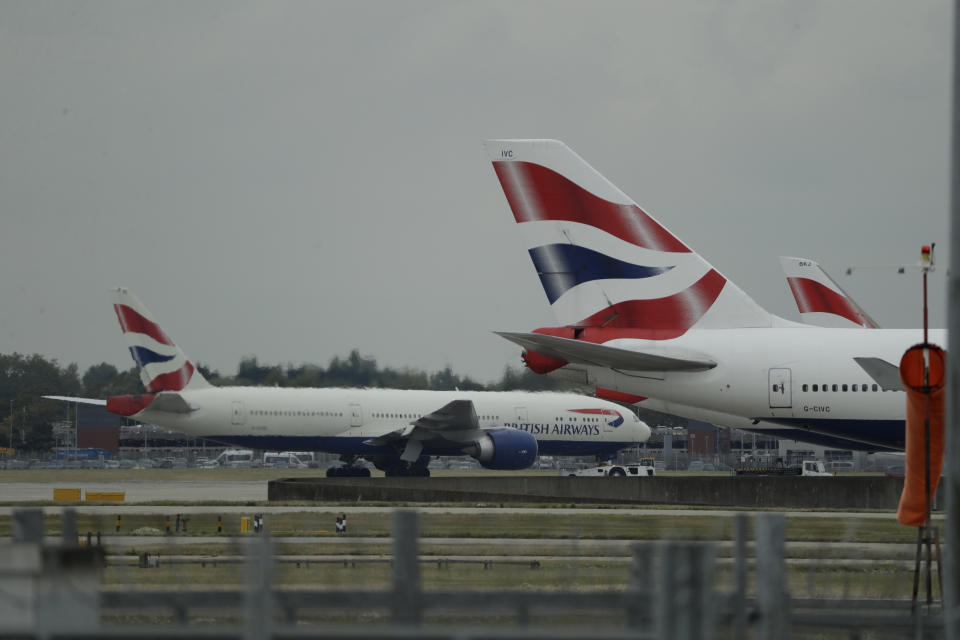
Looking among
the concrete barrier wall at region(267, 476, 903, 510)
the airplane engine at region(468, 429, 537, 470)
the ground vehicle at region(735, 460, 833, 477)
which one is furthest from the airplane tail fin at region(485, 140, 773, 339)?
the ground vehicle at region(735, 460, 833, 477)

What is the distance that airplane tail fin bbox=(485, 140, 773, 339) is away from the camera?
2830cm

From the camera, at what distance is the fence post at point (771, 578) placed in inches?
290

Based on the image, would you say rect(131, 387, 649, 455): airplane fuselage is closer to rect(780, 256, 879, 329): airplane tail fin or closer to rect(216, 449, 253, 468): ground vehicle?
rect(780, 256, 879, 329): airplane tail fin

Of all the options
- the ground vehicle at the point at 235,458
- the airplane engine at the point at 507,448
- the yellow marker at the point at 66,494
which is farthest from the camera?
the ground vehicle at the point at 235,458

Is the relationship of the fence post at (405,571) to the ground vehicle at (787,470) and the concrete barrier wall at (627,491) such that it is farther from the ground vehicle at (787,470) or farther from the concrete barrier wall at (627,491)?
the ground vehicle at (787,470)

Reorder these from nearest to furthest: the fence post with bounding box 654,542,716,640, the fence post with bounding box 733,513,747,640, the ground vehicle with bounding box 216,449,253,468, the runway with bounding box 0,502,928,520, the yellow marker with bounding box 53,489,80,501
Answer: the fence post with bounding box 654,542,716,640 < the fence post with bounding box 733,513,747,640 < the runway with bounding box 0,502,928,520 < the yellow marker with bounding box 53,489,80,501 < the ground vehicle with bounding box 216,449,253,468

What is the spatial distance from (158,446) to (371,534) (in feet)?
344

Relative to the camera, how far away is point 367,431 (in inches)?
2352

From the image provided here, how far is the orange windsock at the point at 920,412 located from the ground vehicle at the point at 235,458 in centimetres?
9985

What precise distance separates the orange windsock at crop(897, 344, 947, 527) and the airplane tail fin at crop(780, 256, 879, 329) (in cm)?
2836

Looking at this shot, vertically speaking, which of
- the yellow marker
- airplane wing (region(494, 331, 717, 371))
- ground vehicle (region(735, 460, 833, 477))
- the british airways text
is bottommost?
ground vehicle (region(735, 460, 833, 477))

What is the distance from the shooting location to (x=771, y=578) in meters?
7.50

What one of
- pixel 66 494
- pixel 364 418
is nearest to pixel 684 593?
pixel 66 494

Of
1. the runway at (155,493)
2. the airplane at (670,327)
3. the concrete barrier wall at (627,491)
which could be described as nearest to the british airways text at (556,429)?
the runway at (155,493)
